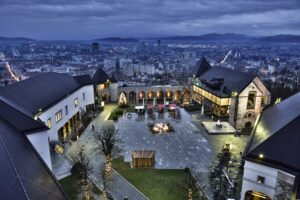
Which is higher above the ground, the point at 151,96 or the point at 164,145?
the point at 151,96

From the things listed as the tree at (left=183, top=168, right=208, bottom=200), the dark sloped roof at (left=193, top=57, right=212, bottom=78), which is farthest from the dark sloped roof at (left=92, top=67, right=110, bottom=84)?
the tree at (left=183, top=168, right=208, bottom=200)

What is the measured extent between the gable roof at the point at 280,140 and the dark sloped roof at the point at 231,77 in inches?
930

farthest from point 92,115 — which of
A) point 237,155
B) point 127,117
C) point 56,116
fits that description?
point 237,155

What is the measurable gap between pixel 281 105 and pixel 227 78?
94.9 ft

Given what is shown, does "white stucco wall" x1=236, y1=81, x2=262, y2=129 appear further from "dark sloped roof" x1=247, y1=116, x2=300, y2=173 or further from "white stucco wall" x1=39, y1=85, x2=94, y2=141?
"white stucco wall" x1=39, y1=85, x2=94, y2=141

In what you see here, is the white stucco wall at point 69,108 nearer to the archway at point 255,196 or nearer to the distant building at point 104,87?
the distant building at point 104,87

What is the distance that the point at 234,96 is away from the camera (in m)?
48.3

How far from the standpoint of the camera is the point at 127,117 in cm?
5466

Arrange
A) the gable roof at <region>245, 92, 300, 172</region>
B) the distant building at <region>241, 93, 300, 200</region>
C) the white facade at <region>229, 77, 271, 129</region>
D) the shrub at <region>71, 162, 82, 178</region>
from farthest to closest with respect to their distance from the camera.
→ the white facade at <region>229, 77, 271, 129</region> → the shrub at <region>71, 162, 82, 178</region> → the gable roof at <region>245, 92, 300, 172</region> → the distant building at <region>241, 93, 300, 200</region>

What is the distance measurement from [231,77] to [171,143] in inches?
985

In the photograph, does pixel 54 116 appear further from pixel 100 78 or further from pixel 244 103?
pixel 244 103

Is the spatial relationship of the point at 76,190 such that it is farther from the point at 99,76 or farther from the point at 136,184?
the point at 99,76

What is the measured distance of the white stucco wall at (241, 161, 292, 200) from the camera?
71.6 ft

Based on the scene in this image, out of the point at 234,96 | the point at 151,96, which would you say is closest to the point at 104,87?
the point at 151,96
